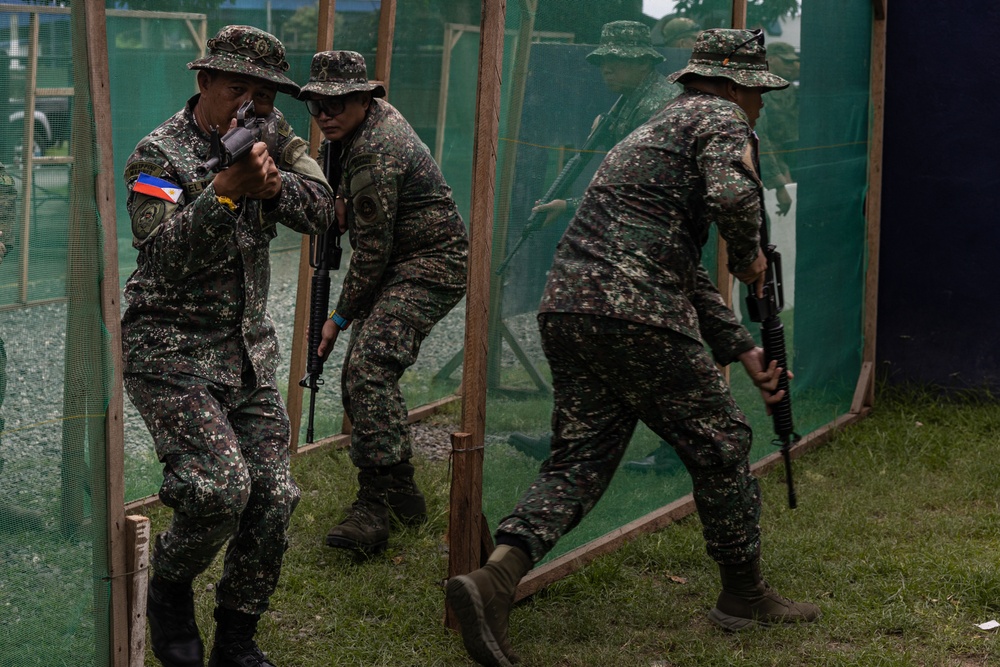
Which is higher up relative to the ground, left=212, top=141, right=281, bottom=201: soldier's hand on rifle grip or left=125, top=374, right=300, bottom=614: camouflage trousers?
left=212, top=141, right=281, bottom=201: soldier's hand on rifle grip

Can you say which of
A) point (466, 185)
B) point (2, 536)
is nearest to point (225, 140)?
point (2, 536)

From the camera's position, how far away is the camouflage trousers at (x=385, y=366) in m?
5.14

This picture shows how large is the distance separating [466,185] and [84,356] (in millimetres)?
4792

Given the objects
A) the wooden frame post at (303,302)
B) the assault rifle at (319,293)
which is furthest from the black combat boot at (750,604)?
the wooden frame post at (303,302)

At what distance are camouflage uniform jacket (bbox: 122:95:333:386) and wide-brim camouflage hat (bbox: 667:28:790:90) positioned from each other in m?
1.43

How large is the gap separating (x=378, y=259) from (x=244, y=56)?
1.62 metres

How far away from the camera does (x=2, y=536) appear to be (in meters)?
3.21

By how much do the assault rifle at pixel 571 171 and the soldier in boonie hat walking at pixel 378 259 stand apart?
72 cm

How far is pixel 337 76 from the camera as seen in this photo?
5008 millimetres

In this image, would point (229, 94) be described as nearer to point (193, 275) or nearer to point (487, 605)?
point (193, 275)

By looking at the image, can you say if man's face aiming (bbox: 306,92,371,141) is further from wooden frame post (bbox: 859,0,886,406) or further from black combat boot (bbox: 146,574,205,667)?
wooden frame post (bbox: 859,0,886,406)

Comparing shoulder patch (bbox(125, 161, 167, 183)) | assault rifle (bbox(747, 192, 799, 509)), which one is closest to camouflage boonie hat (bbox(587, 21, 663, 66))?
assault rifle (bbox(747, 192, 799, 509))

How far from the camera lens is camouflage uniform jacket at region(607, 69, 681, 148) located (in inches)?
196

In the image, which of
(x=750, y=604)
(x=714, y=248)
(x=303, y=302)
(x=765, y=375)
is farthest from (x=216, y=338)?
(x=714, y=248)
